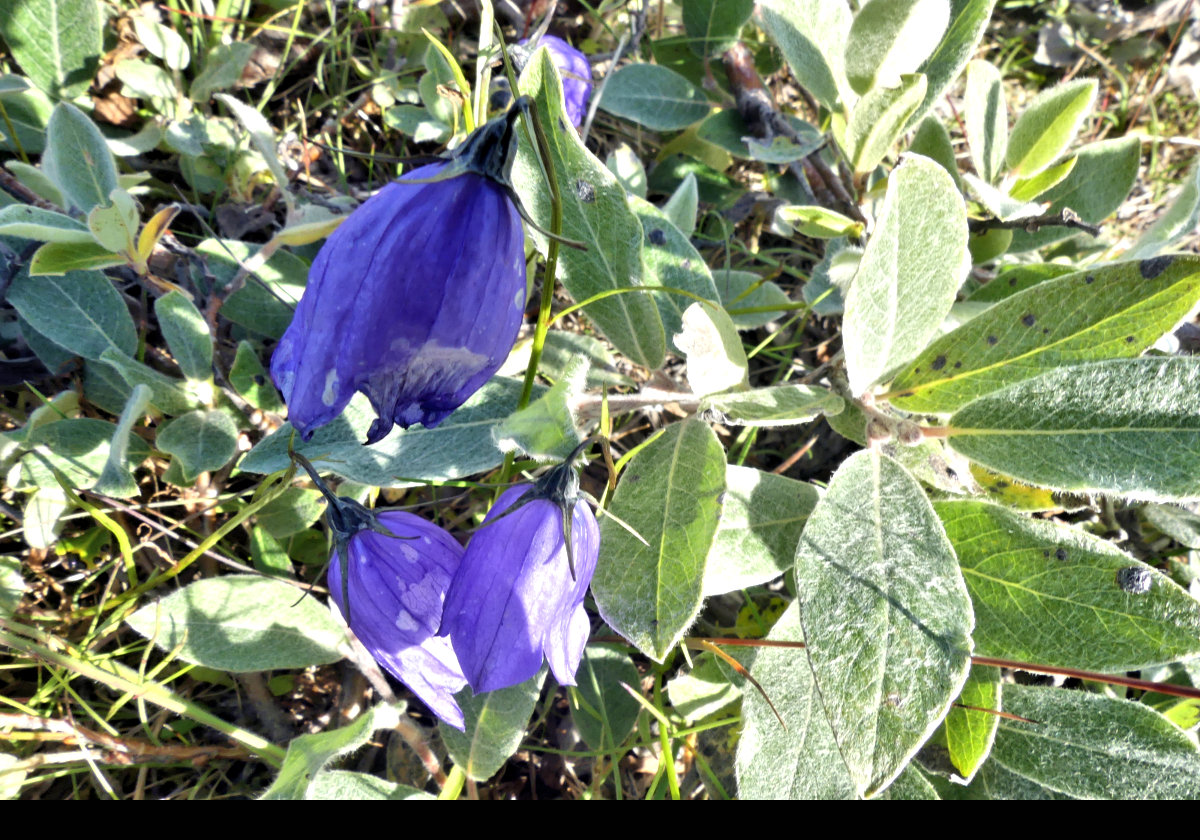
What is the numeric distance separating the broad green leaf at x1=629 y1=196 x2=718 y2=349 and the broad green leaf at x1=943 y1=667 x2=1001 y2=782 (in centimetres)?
70

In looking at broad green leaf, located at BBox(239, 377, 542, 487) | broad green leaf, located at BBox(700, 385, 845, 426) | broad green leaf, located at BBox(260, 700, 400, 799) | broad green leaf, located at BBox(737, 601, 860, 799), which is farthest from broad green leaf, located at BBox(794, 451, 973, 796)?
broad green leaf, located at BBox(260, 700, 400, 799)

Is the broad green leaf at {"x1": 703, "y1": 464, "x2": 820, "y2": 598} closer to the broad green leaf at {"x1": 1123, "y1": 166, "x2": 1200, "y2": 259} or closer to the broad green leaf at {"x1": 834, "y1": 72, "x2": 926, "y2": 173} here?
the broad green leaf at {"x1": 834, "y1": 72, "x2": 926, "y2": 173}

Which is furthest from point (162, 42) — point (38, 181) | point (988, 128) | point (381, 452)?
point (988, 128)

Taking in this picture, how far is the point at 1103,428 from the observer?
3.93ft

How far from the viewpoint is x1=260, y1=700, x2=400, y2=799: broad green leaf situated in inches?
51.3

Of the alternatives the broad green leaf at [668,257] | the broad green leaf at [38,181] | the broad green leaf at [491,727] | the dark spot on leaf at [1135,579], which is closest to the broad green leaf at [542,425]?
the broad green leaf at [668,257]

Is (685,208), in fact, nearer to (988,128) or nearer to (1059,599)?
(988,128)

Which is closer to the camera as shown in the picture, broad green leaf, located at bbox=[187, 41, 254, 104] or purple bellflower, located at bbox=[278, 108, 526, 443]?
purple bellflower, located at bbox=[278, 108, 526, 443]

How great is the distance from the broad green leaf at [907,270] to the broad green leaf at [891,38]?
0.26 metres

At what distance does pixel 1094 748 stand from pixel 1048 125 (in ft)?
3.87

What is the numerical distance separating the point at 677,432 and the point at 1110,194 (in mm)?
1280

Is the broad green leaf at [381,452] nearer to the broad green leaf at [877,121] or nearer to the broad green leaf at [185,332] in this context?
the broad green leaf at [185,332]

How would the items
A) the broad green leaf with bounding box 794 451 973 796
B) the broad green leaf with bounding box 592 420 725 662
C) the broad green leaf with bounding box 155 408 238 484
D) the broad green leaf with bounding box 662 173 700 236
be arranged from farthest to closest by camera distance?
1. the broad green leaf with bounding box 662 173 700 236
2. the broad green leaf with bounding box 155 408 238 484
3. the broad green leaf with bounding box 592 420 725 662
4. the broad green leaf with bounding box 794 451 973 796

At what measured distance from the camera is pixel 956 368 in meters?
1.38
